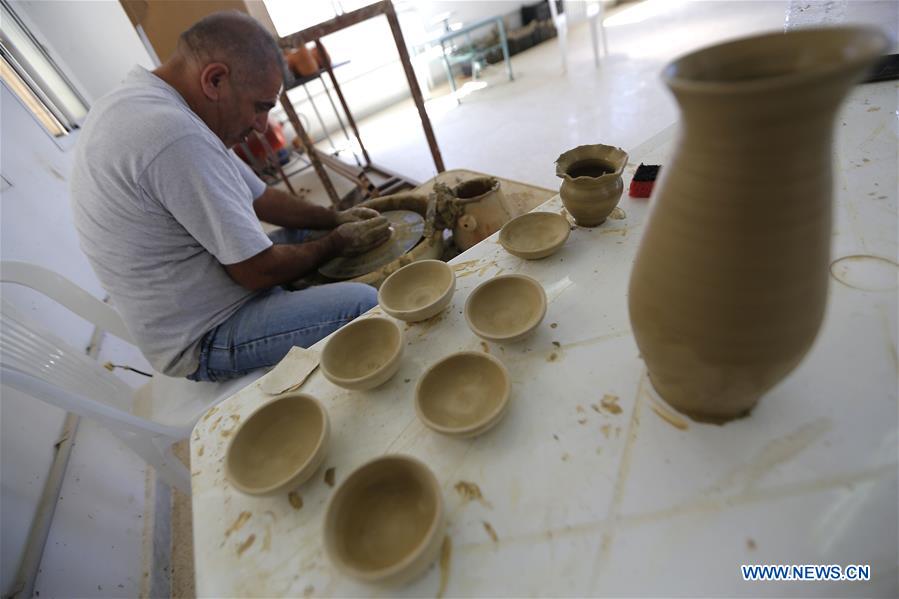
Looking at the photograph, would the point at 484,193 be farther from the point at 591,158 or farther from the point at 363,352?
the point at 363,352

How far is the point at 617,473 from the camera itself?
65 centimetres

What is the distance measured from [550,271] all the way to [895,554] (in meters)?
0.74

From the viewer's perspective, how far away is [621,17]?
22.1 feet

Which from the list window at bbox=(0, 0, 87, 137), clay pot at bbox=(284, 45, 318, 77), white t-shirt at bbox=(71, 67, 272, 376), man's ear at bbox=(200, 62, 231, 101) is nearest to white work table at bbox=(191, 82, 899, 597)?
white t-shirt at bbox=(71, 67, 272, 376)

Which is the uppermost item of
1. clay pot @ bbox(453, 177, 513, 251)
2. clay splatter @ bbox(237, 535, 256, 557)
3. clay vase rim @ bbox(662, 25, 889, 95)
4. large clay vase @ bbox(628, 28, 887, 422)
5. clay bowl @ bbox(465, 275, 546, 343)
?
clay vase rim @ bbox(662, 25, 889, 95)

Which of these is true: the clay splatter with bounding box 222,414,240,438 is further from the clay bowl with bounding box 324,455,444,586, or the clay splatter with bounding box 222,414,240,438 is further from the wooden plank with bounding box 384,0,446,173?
the wooden plank with bounding box 384,0,446,173

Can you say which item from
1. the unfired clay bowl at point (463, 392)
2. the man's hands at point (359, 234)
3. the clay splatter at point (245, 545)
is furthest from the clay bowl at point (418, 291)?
the man's hands at point (359, 234)

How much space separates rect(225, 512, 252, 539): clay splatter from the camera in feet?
2.44

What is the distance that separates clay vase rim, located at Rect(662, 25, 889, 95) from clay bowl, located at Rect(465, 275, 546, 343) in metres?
0.50

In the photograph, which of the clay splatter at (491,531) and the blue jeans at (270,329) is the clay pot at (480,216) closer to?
the blue jeans at (270,329)

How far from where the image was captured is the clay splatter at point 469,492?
0.68 metres

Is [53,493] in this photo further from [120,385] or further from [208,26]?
[208,26]

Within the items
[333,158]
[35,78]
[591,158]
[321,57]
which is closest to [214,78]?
[591,158]

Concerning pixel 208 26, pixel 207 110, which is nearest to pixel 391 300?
pixel 207 110
